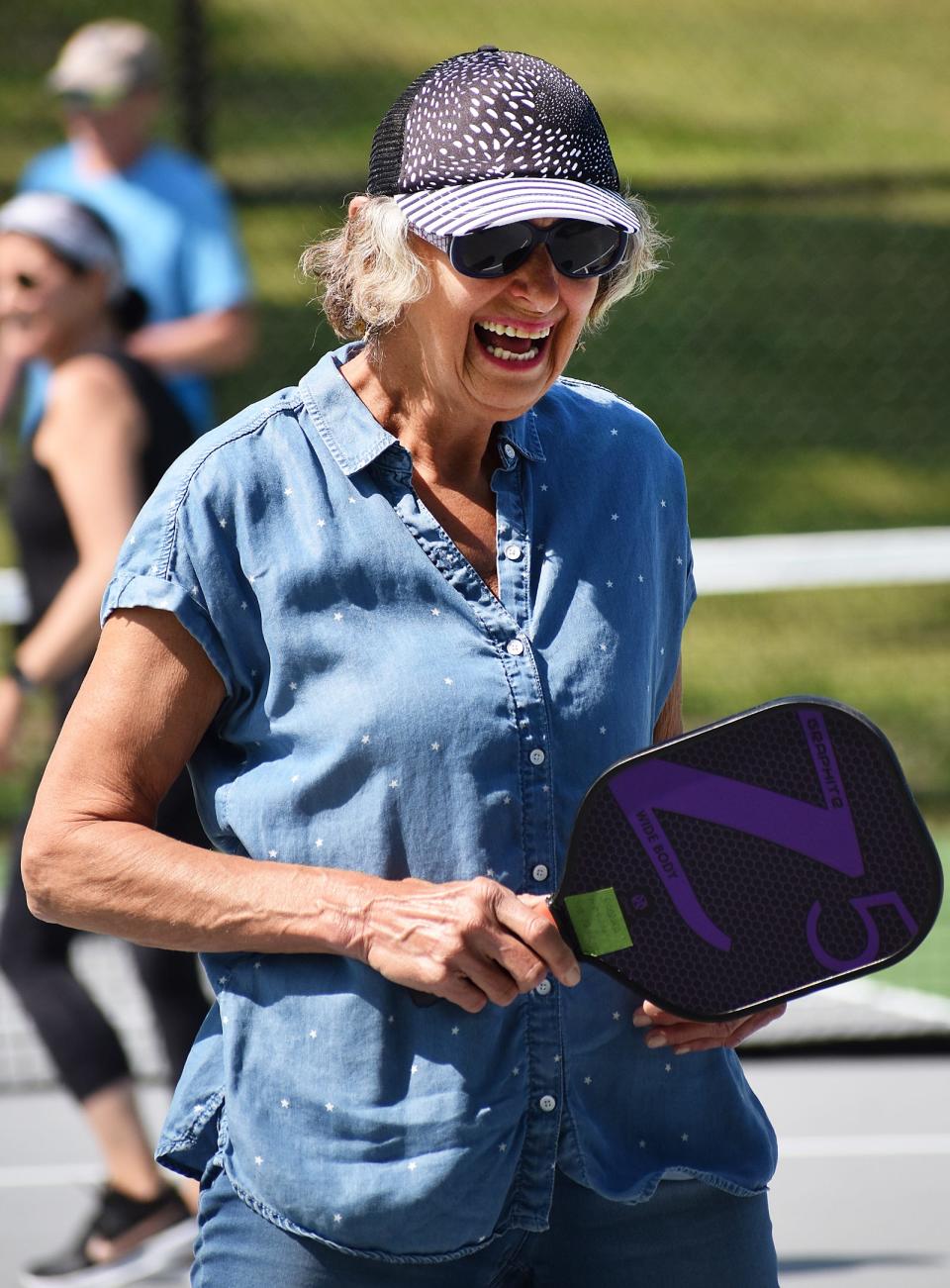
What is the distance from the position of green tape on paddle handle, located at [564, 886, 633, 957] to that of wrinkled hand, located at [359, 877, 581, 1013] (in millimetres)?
26

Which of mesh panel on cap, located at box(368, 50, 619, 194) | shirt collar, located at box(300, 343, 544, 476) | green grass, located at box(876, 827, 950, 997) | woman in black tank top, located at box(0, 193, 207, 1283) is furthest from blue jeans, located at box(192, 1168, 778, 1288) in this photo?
green grass, located at box(876, 827, 950, 997)

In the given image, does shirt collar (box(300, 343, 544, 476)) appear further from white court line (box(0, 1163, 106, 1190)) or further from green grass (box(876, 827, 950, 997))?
green grass (box(876, 827, 950, 997))

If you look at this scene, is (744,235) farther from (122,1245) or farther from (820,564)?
(122,1245)

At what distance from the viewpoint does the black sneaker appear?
391 centimetres

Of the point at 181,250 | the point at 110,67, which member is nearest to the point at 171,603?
the point at 181,250

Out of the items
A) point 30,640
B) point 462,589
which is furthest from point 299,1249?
point 30,640

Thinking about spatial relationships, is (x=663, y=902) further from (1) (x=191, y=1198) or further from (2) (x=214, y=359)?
(2) (x=214, y=359)

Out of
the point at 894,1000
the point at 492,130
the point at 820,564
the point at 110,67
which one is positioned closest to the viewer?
the point at 492,130

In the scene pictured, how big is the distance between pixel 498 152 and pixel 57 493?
2.18 metres

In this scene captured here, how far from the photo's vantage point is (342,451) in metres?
1.88

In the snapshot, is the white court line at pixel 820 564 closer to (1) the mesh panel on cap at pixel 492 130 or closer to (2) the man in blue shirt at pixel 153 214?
(2) the man in blue shirt at pixel 153 214

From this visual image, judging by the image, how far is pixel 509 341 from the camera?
189 cm

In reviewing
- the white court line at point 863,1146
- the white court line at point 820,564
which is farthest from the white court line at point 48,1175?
the white court line at point 820,564

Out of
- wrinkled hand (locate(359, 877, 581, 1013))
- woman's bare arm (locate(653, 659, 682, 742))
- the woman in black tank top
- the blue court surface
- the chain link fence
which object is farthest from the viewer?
the chain link fence
